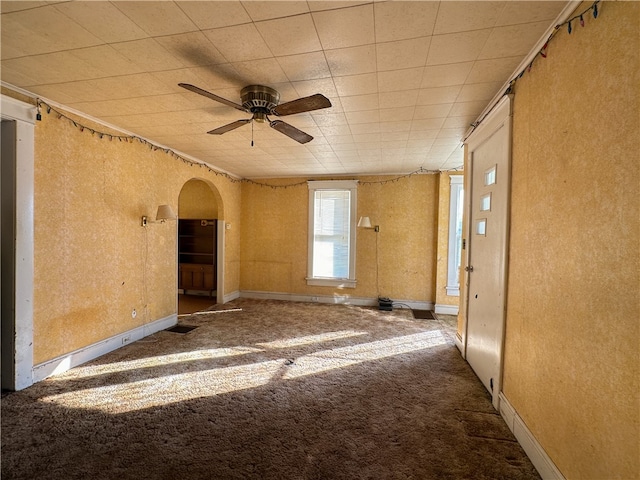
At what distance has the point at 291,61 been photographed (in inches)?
72.9

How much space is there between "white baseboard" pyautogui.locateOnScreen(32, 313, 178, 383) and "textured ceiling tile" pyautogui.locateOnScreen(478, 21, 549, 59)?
4.19 meters

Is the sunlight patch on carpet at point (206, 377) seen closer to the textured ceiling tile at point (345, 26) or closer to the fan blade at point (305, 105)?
the fan blade at point (305, 105)

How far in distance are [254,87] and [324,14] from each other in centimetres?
86

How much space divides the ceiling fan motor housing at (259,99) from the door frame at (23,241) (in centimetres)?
179

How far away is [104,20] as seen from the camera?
1513 mm

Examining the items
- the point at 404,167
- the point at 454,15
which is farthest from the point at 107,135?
the point at 404,167

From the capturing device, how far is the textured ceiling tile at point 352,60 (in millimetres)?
1732

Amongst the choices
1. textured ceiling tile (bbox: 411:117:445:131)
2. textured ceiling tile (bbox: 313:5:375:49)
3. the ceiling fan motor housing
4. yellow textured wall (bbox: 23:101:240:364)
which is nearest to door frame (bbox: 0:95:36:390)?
yellow textured wall (bbox: 23:101:240:364)

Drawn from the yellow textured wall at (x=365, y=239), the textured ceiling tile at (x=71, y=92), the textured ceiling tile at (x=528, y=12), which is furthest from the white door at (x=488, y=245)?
the textured ceiling tile at (x=71, y=92)

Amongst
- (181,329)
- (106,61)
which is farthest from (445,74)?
(181,329)

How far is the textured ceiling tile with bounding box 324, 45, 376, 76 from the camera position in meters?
1.73

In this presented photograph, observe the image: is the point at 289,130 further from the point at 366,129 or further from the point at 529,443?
the point at 529,443

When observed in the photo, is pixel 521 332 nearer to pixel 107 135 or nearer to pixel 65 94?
pixel 65 94

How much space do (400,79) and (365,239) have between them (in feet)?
11.7
